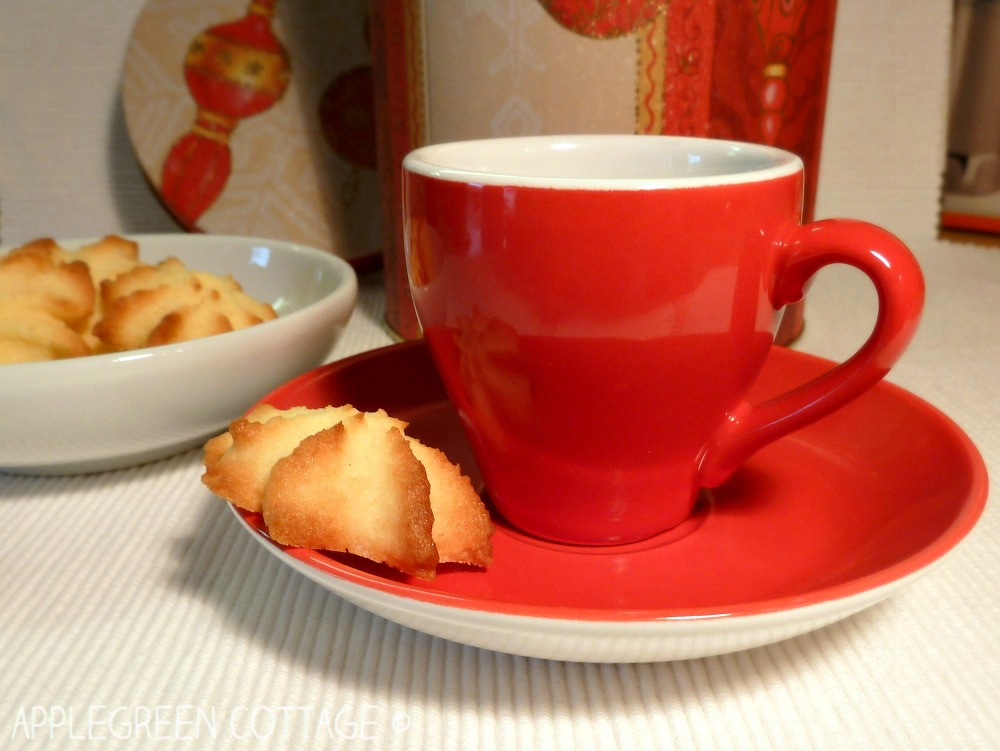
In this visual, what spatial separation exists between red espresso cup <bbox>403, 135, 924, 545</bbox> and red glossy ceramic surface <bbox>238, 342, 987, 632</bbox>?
0.02m

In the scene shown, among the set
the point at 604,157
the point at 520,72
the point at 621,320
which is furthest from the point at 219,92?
the point at 621,320

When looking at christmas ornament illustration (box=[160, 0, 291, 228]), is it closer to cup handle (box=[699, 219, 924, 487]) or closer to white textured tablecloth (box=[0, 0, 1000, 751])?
white textured tablecloth (box=[0, 0, 1000, 751])

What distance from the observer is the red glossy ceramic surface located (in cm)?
25

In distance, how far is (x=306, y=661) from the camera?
12.0 inches

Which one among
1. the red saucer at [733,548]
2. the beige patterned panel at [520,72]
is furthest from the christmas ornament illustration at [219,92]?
the red saucer at [733,548]

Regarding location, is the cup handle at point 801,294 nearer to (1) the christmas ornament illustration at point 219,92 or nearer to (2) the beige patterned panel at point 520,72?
(2) the beige patterned panel at point 520,72

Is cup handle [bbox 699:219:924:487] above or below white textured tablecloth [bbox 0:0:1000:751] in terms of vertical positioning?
above

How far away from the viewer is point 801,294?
33 cm

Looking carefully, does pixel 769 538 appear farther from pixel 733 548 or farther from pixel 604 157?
pixel 604 157

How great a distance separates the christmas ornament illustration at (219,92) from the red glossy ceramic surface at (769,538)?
0.36 meters

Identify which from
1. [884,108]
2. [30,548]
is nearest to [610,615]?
[30,548]

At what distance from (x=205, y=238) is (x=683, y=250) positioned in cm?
43

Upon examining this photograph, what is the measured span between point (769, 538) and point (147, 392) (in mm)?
288

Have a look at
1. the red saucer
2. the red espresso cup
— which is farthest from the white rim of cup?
the red saucer
